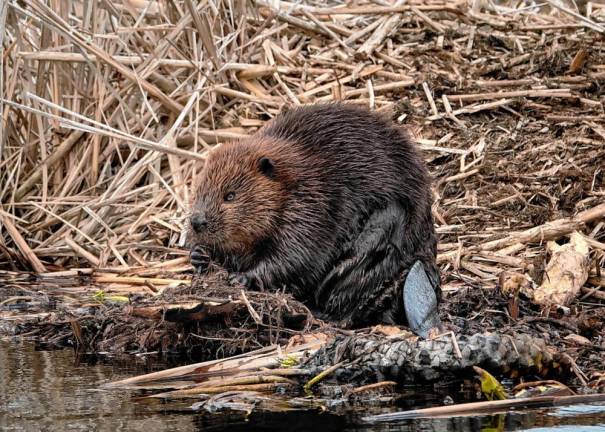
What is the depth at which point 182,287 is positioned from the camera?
15.9 feet

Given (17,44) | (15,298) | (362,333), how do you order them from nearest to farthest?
1. (362,333)
2. (15,298)
3. (17,44)

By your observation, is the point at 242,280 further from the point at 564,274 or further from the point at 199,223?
the point at 564,274

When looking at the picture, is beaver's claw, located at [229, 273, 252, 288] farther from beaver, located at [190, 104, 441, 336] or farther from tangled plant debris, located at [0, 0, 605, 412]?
tangled plant debris, located at [0, 0, 605, 412]

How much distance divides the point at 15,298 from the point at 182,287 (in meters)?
1.25

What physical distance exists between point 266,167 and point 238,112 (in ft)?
8.88

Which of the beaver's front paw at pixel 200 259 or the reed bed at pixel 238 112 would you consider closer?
the beaver's front paw at pixel 200 259

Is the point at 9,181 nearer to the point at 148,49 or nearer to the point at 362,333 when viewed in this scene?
the point at 148,49

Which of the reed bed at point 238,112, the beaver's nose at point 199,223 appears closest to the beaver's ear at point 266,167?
the beaver's nose at point 199,223

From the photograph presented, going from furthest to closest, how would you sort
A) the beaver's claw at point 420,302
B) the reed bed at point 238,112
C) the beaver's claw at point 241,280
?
the reed bed at point 238,112 → the beaver's claw at point 241,280 → the beaver's claw at point 420,302

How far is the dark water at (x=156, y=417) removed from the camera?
3.21 metres

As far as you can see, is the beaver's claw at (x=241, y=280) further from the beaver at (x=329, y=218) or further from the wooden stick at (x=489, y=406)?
the wooden stick at (x=489, y=406)

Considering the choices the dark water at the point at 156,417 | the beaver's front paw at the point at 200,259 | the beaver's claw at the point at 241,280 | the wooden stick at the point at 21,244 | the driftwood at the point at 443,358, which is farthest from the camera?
the wooden stick at the point at 21,244

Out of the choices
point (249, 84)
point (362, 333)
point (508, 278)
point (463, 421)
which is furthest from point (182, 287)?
point (249, 84)

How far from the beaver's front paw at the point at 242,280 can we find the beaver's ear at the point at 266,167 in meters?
0.45
